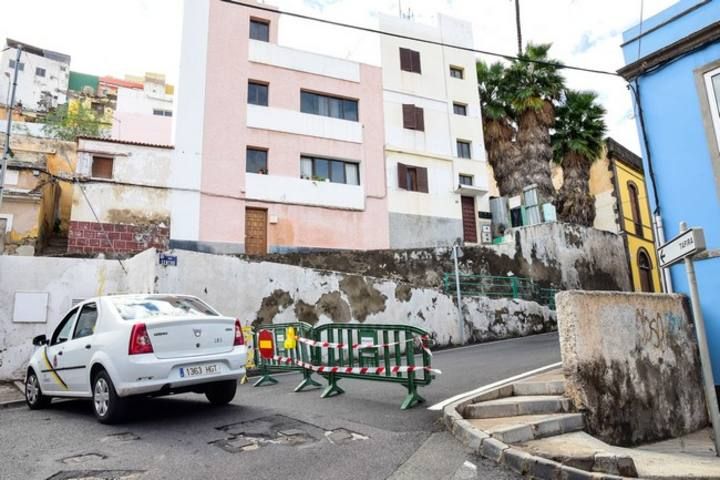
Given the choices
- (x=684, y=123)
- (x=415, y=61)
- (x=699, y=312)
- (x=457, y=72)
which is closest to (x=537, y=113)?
(x=457, y=72)

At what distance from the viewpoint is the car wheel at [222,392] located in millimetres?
6547

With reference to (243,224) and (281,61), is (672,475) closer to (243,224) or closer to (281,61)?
(243,224)

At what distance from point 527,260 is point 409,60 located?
12.5m

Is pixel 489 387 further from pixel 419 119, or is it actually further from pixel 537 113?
pixel 537 113

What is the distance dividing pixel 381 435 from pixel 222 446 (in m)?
1.67

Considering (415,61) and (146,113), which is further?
(146,113)

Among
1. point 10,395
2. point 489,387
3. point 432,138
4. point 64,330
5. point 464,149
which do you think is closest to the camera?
point 64,330

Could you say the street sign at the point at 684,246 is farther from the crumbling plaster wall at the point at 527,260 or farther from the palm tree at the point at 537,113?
the palm tree at the point at 537,113

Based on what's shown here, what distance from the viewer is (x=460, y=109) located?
2677 cm

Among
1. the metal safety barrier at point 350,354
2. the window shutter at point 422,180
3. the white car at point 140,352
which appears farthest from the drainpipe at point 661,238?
the window shutter at point 422,180

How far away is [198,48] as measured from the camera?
20.3 metres

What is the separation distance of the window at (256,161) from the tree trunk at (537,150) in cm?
1406

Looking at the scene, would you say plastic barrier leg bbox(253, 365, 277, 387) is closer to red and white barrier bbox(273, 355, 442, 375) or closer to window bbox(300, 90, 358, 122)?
red and white barrier bbox(273, 355, 442, 375)

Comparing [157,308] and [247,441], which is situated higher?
[157,308]
